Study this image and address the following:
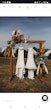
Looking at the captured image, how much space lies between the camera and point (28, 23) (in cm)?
71

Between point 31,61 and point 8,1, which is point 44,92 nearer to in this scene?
point 31,61

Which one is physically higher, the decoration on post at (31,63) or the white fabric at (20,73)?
the decoration on post at (31,63)

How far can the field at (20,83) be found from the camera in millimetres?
710

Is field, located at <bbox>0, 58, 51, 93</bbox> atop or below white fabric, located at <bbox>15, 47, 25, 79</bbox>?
below

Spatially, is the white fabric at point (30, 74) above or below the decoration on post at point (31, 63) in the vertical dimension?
below

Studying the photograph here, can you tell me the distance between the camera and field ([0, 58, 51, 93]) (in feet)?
2.33

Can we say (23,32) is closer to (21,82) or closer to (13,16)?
(13,16)

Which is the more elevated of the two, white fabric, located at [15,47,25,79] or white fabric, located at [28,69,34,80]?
white fabric, located at [15,47,25,79]

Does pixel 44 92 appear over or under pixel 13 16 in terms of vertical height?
under

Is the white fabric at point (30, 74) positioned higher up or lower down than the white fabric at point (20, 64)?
lower down

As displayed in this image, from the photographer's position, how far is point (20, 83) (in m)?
0.72

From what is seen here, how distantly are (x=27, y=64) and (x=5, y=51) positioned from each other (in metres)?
0.08
